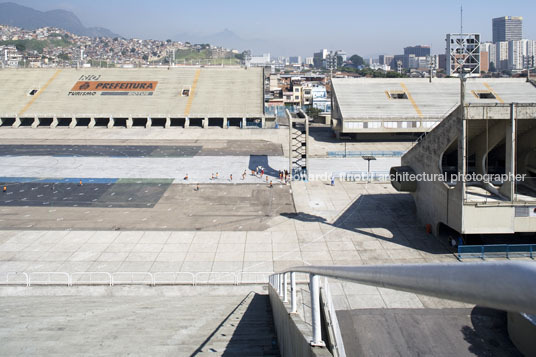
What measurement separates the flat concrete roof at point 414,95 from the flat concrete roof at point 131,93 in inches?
542

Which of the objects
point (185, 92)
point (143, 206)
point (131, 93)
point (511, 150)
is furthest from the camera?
point (185, 92)

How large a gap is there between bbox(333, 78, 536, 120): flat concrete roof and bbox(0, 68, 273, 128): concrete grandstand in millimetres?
13369

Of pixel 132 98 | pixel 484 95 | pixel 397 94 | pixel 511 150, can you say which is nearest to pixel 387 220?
pixel 511 150

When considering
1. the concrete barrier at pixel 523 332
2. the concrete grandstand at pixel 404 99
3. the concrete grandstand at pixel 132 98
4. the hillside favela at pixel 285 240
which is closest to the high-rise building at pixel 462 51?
the hillside favela at pixel 285 240

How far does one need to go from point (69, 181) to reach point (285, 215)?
19437 mm

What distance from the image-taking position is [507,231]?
2214 cm

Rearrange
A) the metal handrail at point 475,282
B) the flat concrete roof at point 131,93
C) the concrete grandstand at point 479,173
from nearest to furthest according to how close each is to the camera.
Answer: the metal handrail at point 475,282 < the concrete grandstand at point 479,173 < the flat concrete roof at point 131,93

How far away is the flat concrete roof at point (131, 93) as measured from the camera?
69312mm

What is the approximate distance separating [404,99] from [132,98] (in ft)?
129

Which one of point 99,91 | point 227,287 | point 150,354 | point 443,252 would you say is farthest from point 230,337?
point 99,91

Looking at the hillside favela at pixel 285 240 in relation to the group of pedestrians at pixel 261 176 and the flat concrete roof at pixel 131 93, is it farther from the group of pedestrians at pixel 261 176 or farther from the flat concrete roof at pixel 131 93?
the flat concrete roof at pixel 131 93

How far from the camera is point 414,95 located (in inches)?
2479

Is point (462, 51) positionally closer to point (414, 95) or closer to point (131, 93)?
point (414, 95)

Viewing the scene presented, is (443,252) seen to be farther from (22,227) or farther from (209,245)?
(22,227)
